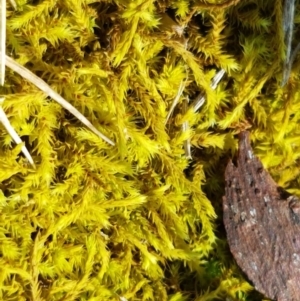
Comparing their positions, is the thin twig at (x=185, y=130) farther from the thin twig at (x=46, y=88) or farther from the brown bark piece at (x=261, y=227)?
the thin twig at (x=46, y=88)

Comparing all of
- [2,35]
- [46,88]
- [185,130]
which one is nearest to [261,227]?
[185,130]

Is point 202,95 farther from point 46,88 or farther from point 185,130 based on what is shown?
point 46,88

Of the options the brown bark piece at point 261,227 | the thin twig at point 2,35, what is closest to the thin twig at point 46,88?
the thin twig at point 2,35

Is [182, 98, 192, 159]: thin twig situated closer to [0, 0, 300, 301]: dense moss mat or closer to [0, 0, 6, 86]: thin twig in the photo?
[0, 0, 300, 301]: dense moss mat

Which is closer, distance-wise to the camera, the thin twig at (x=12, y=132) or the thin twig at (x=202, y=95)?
the thin twig at (x=12, y=132)

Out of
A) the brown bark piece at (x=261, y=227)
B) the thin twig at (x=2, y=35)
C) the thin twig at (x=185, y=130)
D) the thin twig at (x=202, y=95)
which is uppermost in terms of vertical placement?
the thin twig at (x=2, y=35)

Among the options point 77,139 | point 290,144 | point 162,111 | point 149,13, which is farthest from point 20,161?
point 290,144
